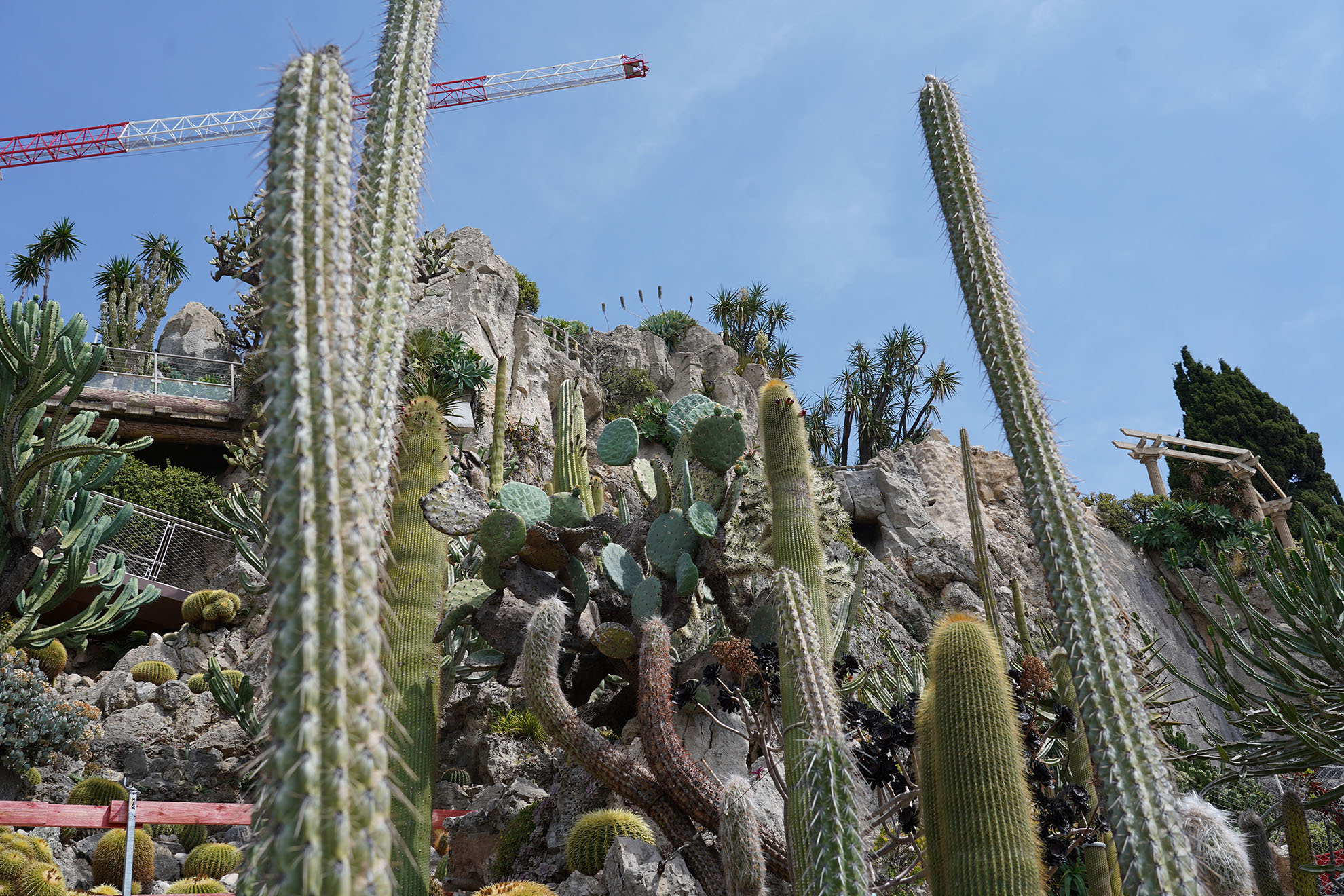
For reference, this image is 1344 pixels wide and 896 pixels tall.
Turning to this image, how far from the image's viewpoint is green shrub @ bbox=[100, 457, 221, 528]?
60.3ft

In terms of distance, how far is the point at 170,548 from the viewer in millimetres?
16219

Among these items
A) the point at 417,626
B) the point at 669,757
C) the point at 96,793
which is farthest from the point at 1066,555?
the point at 96,793

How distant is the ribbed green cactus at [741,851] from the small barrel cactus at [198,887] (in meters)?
4.61

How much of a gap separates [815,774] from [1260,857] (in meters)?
4.56

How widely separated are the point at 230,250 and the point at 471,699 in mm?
13614

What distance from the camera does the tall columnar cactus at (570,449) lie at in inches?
446

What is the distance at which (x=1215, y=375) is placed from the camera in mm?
27750

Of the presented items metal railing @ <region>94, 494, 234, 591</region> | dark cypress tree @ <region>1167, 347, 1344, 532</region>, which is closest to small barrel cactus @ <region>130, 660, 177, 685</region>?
metal railing @ <region>94, 494, 234, 591</region>

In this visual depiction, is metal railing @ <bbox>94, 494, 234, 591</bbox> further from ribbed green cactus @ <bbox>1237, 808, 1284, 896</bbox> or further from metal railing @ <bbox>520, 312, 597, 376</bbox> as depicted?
ribbed green cactus @ <bbox>1237, 808, 1284, 896</bbox>

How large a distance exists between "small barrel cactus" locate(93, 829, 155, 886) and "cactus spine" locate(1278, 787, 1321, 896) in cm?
840

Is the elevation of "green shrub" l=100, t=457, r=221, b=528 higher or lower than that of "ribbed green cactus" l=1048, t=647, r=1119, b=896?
higher

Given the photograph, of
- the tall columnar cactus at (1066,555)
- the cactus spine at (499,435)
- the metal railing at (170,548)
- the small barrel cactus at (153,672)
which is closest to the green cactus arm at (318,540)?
the tall columnar cactus at (1066,555)

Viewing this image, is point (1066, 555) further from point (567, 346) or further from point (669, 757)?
point (567, 346)

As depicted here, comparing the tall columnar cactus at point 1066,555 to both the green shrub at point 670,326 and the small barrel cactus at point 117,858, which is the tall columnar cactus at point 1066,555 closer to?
the small barrel cactus at point 117,858
